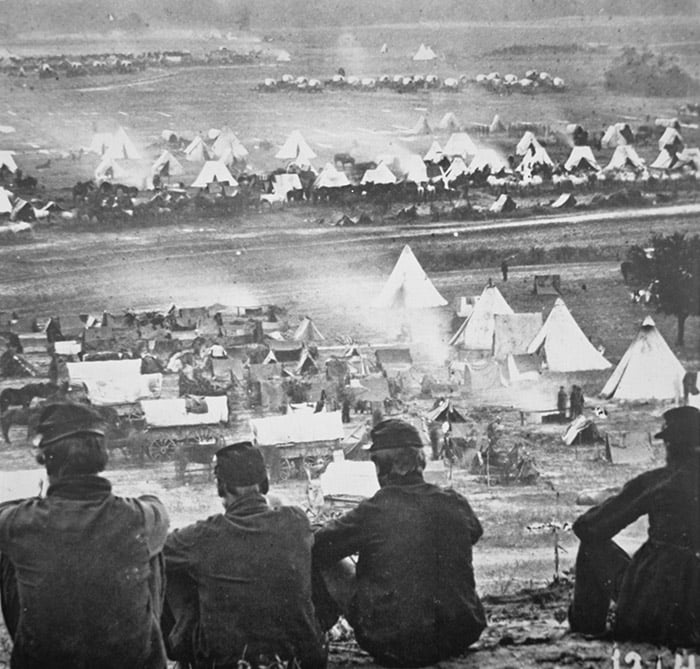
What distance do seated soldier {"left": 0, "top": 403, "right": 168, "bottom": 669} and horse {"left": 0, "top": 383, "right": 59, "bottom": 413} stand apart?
891mm

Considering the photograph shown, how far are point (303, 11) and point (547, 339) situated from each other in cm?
211

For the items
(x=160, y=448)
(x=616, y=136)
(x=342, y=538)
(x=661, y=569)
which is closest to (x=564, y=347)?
(x=616, y=136)

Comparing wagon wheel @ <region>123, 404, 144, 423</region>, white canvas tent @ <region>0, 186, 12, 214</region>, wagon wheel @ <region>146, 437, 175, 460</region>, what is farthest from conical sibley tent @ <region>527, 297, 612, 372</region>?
white canvas tent @ <region>0, 186, 12, 214</region>

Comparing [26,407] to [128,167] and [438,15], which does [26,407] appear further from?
[438,15]

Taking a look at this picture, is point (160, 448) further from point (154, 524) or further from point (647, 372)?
point (647, 372)

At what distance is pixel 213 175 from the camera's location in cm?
673

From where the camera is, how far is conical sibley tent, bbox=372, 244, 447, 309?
6.79 m

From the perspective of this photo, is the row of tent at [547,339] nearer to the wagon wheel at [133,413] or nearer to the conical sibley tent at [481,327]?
the conical sibley tent at [481,327]

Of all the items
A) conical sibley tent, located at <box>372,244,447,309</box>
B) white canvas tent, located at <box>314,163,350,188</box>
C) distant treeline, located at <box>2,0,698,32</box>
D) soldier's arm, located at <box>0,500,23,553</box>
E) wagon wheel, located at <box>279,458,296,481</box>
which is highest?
distant treeline, located at <box>2,0,698,32</box>

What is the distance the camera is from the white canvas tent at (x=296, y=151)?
679 centimetres

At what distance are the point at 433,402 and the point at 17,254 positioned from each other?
2223mm

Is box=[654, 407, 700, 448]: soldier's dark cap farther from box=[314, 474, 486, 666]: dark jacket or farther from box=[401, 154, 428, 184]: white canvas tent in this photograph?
box=[401, 154, 428, 184]: white canvas tent

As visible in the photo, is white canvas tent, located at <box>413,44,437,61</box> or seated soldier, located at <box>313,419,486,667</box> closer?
seated soldier, located at <box>313,419,486,667</box>

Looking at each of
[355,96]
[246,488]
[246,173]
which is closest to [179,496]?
[246,488]
